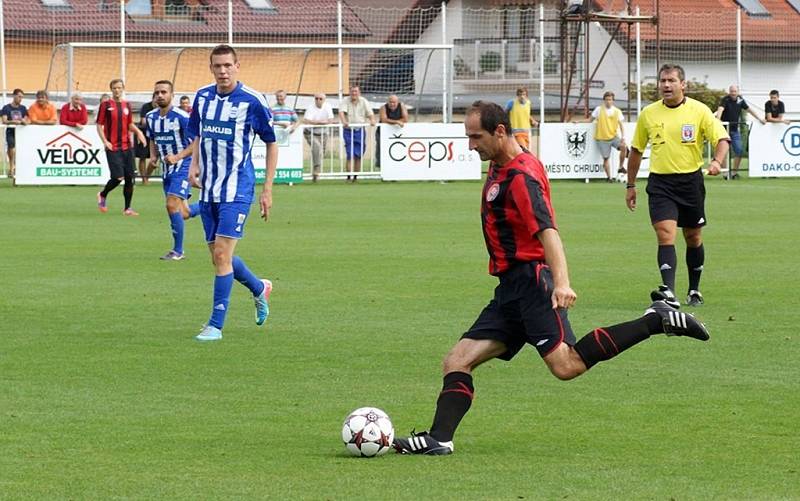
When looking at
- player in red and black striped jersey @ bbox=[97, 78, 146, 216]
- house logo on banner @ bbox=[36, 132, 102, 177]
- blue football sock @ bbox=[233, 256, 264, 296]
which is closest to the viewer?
blue football sock @ bbox=[233, 256, 264, 296]

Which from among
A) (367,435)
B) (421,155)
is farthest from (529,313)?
(421,155)

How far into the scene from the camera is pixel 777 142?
33344 mm

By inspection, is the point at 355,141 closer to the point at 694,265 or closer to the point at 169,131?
the point at 169,131

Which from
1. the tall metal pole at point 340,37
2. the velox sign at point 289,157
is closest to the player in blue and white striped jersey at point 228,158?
the velox sign at point 289,157

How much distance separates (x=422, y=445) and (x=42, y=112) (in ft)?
83.4

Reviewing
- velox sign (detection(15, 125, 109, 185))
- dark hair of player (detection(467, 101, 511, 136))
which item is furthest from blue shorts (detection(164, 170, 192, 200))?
velox sign (detection(15, 125, 109, 185))

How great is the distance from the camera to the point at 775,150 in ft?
109

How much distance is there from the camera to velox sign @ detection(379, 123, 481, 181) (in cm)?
3209

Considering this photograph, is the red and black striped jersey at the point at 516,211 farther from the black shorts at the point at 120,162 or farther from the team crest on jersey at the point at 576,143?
the team crest on jersey at the point at 576,143

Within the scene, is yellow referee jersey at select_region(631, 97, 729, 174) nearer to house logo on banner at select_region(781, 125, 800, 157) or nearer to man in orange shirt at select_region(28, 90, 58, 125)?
man in orange shirt at select_region(28, 90, 58, 125)

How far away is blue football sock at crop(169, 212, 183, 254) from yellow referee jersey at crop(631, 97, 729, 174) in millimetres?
5914

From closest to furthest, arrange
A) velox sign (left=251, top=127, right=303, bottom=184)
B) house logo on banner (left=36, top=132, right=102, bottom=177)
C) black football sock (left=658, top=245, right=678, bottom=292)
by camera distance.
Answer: black football sock (left=658, top=245, right=678, bottom=292), house logo on banner (left=36, top=132, right=102, bottom=177), velox sign (left=251, top=127, right=303, bottom=184)

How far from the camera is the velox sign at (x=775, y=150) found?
33125 millimetres

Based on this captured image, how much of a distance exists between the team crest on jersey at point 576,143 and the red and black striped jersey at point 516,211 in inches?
1008
